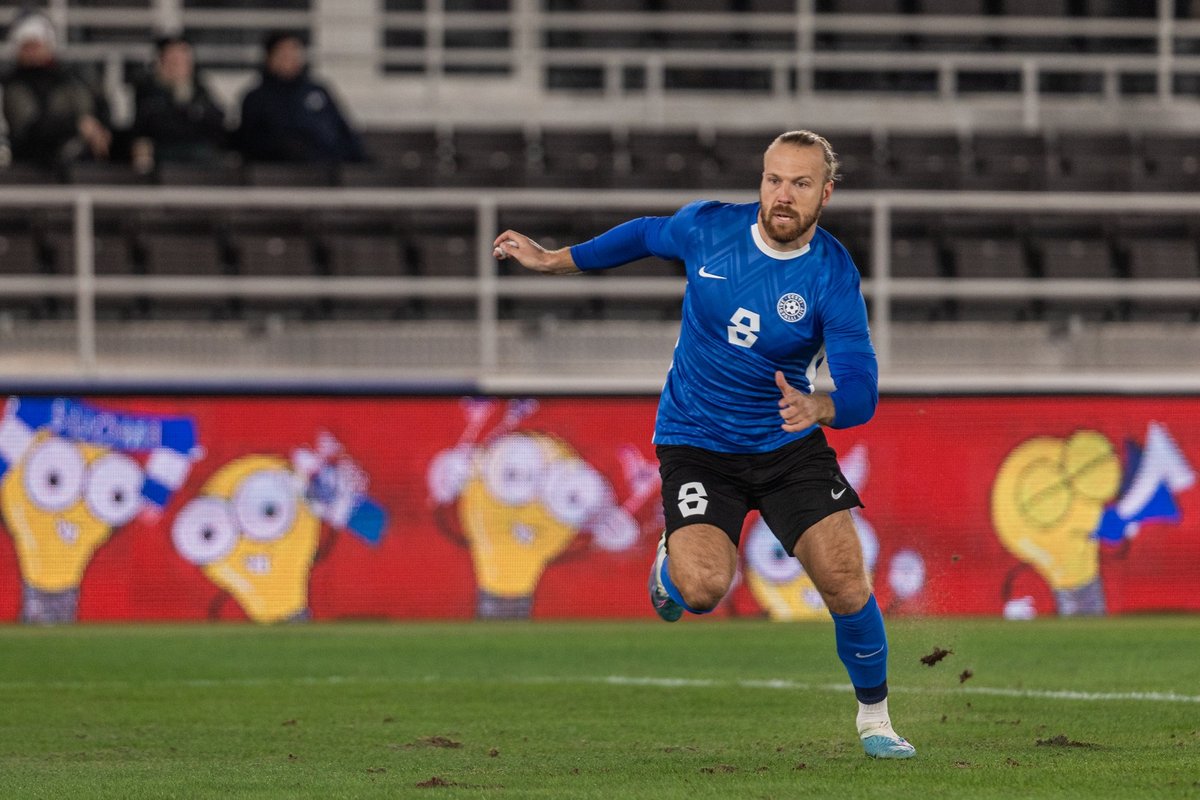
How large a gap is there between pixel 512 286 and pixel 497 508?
1.62m

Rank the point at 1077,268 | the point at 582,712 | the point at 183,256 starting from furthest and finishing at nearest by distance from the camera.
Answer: the point at 1077,268
the point at 183,256
the point at 582,712

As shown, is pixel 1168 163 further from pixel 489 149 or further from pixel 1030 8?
pixel 489 149

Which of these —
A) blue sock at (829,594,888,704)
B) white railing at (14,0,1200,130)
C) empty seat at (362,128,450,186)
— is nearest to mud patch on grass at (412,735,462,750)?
blue sock at (829,594,888,704)

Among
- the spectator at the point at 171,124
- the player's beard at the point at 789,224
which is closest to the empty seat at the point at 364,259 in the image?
the spectator at the point at 171,124

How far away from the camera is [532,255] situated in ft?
23.7

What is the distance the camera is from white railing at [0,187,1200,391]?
1368cm

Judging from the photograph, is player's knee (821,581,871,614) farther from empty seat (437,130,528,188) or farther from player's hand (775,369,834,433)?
empty seat (437,130,528,188)

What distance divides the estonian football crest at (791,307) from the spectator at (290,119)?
9.53 metres

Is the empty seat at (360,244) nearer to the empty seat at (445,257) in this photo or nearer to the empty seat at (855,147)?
the empty seat at (445,257)

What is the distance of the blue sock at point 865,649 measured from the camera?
6.98m

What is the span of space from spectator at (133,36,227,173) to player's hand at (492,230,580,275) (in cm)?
881

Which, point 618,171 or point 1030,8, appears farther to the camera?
point 1030,8

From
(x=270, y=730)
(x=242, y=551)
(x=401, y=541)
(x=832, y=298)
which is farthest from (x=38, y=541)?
(x=832, y=298)

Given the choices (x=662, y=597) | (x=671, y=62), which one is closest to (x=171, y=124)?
(x=671, y=62)
